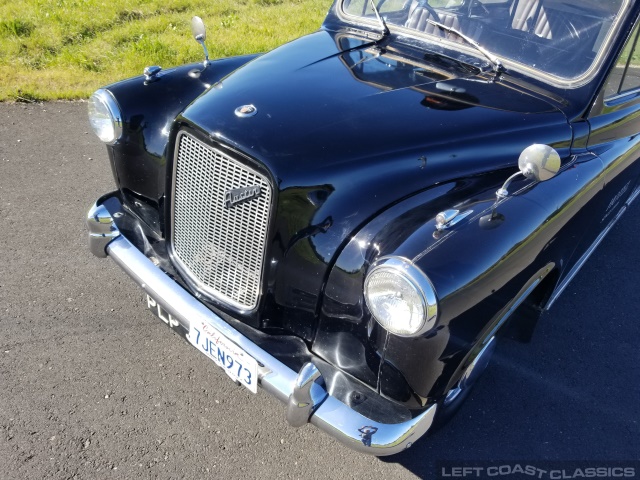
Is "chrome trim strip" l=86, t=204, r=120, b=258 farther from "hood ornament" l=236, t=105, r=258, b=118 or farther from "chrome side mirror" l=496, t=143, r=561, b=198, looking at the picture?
"chrome side mirror" l=496, t=143, r=561, b=198

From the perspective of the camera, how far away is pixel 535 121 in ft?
9.12

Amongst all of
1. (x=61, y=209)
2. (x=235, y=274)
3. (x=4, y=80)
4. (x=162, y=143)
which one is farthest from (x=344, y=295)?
(x=4, y=80)

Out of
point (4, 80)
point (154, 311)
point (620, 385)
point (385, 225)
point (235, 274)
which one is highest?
point (385, 225)

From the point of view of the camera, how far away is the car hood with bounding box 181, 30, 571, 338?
7.43 feet

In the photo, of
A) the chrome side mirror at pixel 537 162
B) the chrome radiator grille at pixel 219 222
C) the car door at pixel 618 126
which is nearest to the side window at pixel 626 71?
the car door at pixel 618 126

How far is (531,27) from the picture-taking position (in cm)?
307

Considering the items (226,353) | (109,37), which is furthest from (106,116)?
(109,37)

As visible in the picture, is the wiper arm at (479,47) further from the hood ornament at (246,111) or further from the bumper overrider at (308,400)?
the bumper overrider at (308,400)

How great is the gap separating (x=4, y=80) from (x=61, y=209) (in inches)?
102

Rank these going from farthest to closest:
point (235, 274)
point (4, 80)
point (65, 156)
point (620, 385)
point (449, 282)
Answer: point (4, 80) → point (65, 156) → point (620, 385) → point (235, 274) → point (449, 282)

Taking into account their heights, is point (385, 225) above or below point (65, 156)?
above

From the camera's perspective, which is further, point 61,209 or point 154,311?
point 61,209

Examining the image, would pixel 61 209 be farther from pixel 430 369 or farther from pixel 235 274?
pixel 430 369

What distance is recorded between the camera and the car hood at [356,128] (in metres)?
2.27
